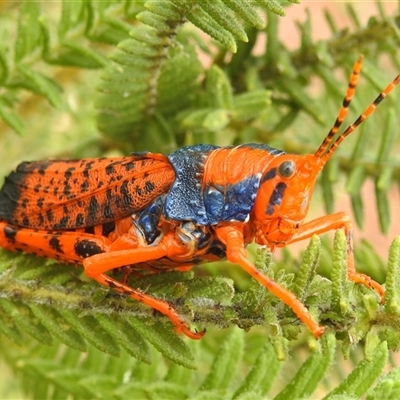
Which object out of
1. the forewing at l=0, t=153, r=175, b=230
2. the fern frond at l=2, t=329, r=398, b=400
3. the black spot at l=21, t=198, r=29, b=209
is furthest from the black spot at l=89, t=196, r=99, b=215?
the fern frond at l=2, t=329, r=398, b=400

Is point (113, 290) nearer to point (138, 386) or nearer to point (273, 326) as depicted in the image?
point (138, 386)

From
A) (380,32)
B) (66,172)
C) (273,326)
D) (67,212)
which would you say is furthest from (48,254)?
(380,32)

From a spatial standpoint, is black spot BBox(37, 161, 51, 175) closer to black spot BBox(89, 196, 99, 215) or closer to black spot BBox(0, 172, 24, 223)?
black spot BBox(0, 172, 24, 223)

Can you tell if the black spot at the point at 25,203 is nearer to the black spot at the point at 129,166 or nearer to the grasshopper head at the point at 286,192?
the black spot at the point at 129,166

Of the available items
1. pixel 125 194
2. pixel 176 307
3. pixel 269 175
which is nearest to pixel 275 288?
pixel 176 307

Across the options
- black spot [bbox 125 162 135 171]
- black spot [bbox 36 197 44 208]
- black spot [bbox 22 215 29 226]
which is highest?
black spot [bbox 125 162 135 171]

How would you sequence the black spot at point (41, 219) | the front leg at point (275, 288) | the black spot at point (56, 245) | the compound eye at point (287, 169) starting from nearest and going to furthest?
1. the front leg at point (275, 288)
2. the compound eye at point (287, 169)
3. the black spot at point (56, 245)
4. the black spot at point (41, 219)

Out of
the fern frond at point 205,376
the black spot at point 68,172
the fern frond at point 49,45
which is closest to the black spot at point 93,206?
the black spot at point 68,172
